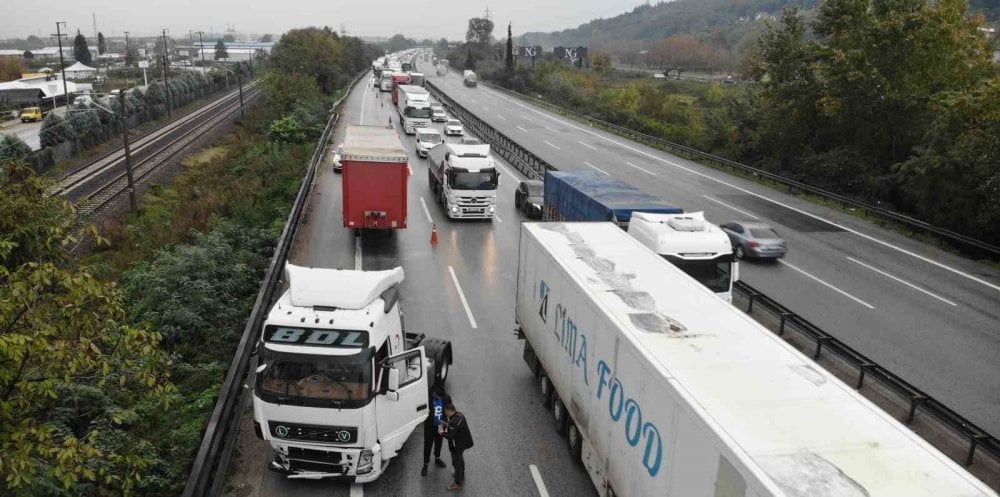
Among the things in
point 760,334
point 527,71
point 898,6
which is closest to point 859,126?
point 898,6

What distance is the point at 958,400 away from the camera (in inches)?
595

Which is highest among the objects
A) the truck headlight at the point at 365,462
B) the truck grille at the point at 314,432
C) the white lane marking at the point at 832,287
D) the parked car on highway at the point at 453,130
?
the parked car on highway at the point at 453,130

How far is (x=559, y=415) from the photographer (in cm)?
1291

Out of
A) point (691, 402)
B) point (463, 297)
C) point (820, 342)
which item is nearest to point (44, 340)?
point (691, 402)

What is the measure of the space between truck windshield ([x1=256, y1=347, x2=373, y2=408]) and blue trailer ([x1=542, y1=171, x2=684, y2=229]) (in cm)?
1071

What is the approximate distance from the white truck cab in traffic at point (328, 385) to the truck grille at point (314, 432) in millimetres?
15

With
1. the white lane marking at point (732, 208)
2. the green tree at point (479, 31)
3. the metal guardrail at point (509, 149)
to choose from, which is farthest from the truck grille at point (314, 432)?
the green tree at point (479, 31)

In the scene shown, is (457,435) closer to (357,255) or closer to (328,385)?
(328,385)

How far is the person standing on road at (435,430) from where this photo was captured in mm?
11288

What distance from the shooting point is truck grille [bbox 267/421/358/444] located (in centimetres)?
1048

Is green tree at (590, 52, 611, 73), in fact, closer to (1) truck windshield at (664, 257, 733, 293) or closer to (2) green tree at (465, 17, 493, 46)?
(2) green tree at (465, 17, 493, 46)

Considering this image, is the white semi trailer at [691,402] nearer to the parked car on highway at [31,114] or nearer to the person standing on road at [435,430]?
the person standing on road at [435,430]

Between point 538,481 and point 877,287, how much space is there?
1628cm

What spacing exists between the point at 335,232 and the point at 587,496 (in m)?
18.4
